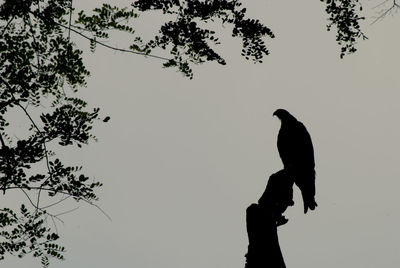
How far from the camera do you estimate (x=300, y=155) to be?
6.15 metres

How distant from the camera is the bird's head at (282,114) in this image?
8008mm

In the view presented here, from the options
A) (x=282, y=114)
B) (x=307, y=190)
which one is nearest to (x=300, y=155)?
(x=307, y=190)

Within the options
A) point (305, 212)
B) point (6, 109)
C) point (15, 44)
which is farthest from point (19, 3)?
point (305, 212)

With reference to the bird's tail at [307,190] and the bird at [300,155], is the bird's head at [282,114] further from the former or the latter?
the bird's tail at [307,190]

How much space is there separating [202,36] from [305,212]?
255cm

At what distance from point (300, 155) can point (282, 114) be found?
2.17m

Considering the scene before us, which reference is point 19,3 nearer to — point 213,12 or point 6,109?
point 6,109

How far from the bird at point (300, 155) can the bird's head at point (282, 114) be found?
507mm

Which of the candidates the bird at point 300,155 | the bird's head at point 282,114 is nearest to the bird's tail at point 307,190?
the bird at point 300,155

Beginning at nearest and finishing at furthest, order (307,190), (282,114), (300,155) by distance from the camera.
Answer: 1. (307,190)
2. (300,155)
3. (282,114)

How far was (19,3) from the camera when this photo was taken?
12.6ft

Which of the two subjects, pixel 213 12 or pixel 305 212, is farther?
pixel 305 212

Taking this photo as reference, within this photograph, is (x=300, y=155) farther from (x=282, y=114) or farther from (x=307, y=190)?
(x=282, y=114)

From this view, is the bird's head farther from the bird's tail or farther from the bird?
the bird's tail
